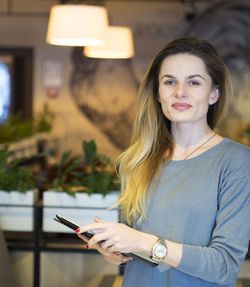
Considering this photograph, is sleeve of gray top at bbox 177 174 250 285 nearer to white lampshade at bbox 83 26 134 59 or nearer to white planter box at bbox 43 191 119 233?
white planter box at bbox 43 191 119 233

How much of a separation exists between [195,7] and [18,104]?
332 cm

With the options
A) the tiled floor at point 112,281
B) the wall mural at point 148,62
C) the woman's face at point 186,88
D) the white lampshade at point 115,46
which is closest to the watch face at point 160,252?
the woman's face at point 186,88

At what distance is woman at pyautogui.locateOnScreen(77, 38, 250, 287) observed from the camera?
142 cm

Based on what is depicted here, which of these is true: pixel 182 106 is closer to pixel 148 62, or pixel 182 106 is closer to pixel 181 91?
pixel 181 91

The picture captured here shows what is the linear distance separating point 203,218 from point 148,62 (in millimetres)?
6651

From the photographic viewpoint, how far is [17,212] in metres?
2.77

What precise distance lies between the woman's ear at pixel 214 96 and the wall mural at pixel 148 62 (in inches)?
241

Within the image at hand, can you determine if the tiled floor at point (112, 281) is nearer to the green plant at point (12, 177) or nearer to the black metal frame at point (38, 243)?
Result: the black metal frame at point (38, 243)

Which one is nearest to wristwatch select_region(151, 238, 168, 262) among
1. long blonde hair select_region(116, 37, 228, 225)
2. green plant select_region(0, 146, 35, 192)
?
long blonde hair select_region(116, 37, 228, 225)

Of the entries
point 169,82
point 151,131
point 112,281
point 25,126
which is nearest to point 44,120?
point 25,126

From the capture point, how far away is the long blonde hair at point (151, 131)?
163cm

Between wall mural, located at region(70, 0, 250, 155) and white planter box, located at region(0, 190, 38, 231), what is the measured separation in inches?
210

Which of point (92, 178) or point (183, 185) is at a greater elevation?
point (183, 185)

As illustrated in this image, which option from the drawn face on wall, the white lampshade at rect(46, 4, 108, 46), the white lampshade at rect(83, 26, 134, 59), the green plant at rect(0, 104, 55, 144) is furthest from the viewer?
the drawn face on wall
